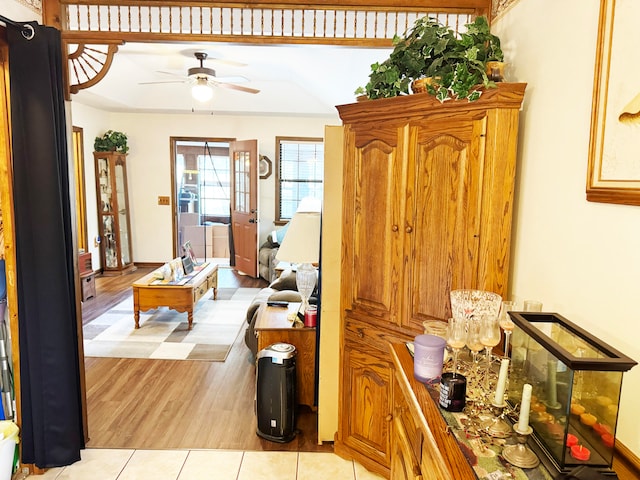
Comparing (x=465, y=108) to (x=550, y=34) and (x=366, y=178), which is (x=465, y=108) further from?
(x=366, y=178)

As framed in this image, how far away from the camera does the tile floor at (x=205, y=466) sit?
242cm

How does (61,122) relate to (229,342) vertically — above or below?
above

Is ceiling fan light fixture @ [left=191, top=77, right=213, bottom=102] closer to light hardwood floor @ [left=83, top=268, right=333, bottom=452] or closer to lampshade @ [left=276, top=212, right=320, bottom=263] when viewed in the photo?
light hardwood floor @ [left=83, top=268, right=333, bottom=452]

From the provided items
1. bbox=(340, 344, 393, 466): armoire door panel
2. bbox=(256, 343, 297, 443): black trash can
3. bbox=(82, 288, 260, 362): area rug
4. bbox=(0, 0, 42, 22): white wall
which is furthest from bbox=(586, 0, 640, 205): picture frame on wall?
bbox=(82, 288, 260, 362): area rug

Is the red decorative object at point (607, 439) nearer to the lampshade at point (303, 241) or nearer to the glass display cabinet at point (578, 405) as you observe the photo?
the glass display cabinet at point (578, 405)

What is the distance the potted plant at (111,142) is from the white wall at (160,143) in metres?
0.38

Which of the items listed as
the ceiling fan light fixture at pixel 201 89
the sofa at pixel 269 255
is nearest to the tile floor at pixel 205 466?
the ceiling fan light fixture at pixel 201 89

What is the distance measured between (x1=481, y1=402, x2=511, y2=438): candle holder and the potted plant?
6.84 m

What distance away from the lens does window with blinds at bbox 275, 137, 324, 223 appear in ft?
25.1

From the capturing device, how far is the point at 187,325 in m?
4.81

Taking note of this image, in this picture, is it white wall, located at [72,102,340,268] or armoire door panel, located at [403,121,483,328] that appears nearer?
armoire door panel, located at [403,121,483,328]

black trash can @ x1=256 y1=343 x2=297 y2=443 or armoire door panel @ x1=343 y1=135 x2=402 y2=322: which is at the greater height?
armoire door panel @ x1=343 y1=135 x2=402 y2=322

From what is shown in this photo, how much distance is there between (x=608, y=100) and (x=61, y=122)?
2.37m

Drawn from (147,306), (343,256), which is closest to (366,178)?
(343,256)
